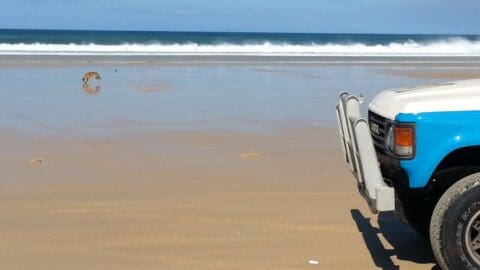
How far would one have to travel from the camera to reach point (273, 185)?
24.1ft

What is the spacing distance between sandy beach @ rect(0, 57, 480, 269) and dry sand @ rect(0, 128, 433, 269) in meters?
0.01

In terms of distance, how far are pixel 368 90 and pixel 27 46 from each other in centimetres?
3145

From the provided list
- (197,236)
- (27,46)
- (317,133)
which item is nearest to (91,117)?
(317,133)

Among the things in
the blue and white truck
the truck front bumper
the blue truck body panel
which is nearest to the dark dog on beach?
the truck front bumper

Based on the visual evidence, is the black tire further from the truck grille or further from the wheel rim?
the truck grille

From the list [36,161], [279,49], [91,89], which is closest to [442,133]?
[36,161]

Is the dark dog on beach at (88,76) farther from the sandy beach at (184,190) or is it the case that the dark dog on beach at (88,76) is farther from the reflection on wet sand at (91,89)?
the sandy beach at (184,190)

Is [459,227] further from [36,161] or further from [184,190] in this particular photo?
[36,161]

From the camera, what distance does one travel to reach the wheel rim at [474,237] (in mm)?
4137

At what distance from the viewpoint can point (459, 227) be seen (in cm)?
412

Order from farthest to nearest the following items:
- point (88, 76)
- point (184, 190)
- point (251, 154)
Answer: point (88, 76) < point (251, 154) < point (184, 190)

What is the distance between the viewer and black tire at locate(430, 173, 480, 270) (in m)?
4.12

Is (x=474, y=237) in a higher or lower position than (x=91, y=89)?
lower

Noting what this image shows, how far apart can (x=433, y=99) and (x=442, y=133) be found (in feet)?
0.77
